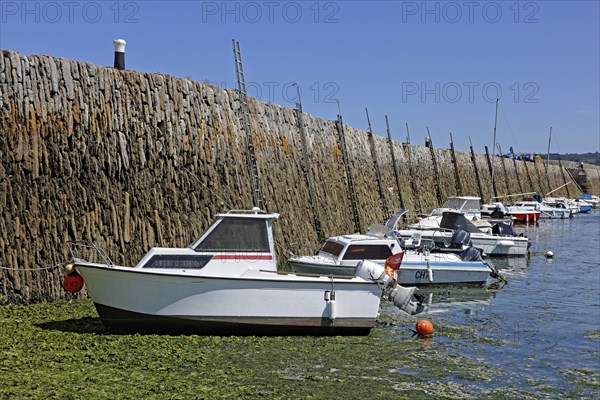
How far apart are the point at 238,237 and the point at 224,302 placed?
1.39m

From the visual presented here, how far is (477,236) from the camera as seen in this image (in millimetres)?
33094

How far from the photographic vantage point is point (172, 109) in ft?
62.4

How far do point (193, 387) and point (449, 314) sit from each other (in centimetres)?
996

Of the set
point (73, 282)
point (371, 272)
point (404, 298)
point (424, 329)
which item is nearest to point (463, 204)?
point (404, 298)

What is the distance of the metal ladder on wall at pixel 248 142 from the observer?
820 inches

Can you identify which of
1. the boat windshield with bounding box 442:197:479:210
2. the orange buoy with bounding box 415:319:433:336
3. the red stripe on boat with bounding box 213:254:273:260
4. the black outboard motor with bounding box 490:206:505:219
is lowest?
the orange buoy with bounding box 415:319:433:336

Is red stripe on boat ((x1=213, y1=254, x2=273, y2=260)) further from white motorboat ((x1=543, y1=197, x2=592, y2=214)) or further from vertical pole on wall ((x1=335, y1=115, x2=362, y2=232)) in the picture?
white motorboat ((x1=543, y1=197, x2=592, y2=214))

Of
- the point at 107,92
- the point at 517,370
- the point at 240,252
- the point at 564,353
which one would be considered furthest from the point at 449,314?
the point at 107,92

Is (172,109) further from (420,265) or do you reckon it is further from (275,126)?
(420,265)

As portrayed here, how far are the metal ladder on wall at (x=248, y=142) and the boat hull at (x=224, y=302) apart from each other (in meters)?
6.99

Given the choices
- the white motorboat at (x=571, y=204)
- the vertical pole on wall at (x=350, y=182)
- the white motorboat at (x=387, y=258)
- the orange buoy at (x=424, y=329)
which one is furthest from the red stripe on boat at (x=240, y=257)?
the white motorboat at (x=571, y=204)

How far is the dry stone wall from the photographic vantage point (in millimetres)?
15297

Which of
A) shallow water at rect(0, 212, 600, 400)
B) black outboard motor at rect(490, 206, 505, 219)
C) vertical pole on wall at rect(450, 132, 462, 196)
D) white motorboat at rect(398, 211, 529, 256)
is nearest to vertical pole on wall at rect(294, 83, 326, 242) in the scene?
white motorboat at rect(398, 211, 529, 256)

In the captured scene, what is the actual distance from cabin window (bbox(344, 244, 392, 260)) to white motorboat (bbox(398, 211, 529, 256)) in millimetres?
9124
